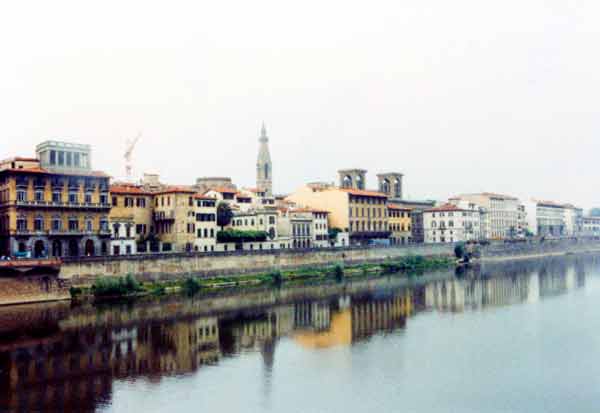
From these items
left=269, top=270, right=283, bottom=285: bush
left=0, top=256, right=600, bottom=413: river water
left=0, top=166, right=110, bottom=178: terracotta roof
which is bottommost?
left=0, top=256, right=600, bottom=413: river water

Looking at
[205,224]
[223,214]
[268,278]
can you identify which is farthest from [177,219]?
[268,278]

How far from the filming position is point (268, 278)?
6331cm

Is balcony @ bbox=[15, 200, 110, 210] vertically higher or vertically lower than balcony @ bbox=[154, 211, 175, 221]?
higher

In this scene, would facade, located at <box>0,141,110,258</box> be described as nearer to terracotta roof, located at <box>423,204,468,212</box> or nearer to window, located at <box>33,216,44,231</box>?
window, located at <box>33,216,44,231</box>

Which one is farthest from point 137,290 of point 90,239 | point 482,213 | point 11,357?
point 482,213

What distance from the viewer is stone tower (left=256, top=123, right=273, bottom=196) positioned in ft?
353

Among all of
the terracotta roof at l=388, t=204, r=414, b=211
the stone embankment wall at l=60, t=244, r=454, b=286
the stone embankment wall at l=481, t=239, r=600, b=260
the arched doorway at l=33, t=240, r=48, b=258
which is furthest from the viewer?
the terracotta roof at l=388, t=204, r=414, b=211

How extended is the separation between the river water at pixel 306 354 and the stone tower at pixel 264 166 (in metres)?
55.7

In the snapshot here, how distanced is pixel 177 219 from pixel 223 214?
33.2 ft

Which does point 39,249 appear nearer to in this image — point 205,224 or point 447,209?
point 205,224

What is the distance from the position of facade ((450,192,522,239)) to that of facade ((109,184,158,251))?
61722 mm

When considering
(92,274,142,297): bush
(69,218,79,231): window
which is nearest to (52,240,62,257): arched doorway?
(69,218,79,231): window

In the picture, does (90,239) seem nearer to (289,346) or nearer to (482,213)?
(289,346)

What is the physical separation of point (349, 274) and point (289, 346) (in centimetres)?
3905
